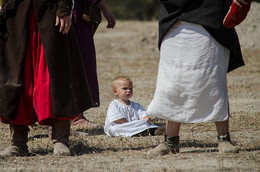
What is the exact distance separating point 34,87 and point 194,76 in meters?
1.35

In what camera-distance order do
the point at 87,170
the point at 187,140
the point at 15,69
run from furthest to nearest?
the point at 187,140 < the point at 15,69 < the point at 87,170

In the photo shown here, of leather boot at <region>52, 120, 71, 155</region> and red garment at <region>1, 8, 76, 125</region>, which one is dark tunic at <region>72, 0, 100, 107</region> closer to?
leather boot at <region>52, 120, 71, 155</region>

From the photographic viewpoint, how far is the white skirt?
432cm

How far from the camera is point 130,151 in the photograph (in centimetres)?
491

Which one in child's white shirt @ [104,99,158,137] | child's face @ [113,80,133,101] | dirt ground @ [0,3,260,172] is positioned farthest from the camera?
child's face @ [113,80,133,101]

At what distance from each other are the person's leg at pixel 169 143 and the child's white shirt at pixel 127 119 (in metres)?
1.15

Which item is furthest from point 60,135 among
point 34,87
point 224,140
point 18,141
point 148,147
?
point 224,140

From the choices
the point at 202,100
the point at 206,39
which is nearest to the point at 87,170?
the point at 202,100

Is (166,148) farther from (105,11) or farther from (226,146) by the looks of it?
(105,11)

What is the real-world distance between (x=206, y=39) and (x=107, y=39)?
14448 millimetres

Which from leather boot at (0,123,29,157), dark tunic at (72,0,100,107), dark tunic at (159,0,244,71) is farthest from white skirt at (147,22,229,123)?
dark tunic at (72,0,100,107)

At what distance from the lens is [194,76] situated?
14.2 feet

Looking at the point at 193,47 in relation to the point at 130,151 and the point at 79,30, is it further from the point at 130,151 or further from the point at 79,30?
the point at 79,30

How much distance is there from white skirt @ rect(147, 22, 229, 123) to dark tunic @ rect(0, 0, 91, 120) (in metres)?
0.84
